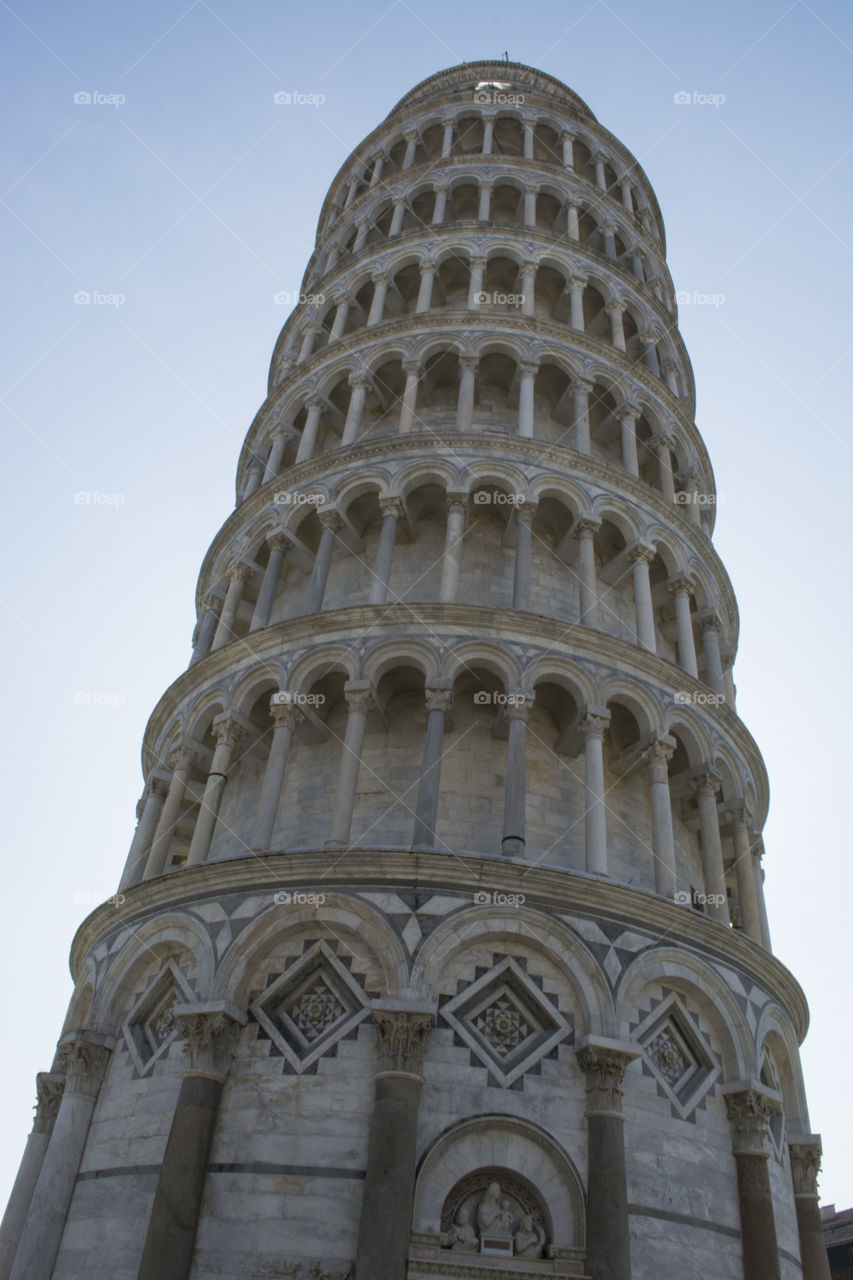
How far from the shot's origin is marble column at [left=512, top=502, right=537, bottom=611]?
18.0 meters

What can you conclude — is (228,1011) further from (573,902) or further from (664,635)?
(664,635)

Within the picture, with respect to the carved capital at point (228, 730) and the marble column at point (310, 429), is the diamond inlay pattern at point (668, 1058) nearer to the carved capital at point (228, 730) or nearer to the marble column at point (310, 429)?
the carved capital at point (228, 730)

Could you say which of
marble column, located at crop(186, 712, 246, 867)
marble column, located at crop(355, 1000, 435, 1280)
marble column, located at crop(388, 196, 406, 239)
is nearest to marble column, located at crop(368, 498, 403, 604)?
marble column, located at crop(186, 712, 246, 867)

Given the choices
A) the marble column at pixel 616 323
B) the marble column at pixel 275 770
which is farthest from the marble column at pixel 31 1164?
the marble column at pixel 616 323

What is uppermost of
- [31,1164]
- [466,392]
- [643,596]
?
[466,392]

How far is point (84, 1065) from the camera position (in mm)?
14828

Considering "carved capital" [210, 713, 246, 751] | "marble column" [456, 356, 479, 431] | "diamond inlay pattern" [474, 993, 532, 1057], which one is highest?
"marble column" [456, 356, 479, 431]

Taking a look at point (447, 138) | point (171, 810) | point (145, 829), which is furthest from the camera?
point (447, 138)

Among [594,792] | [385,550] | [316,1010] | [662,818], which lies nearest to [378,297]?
[385,550]

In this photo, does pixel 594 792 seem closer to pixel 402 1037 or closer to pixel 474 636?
pixel 474 636

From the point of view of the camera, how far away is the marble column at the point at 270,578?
64.8 feet

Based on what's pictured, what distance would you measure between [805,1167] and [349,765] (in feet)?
30.8

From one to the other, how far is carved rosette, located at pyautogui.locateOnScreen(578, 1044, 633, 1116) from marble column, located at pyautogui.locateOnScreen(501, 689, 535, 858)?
2.83 meters

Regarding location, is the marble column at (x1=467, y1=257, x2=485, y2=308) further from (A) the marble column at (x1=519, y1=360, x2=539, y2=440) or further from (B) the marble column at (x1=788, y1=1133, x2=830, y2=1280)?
(B) the marble column at (x1=788, y1=1133, x2=830, y2=1280)
